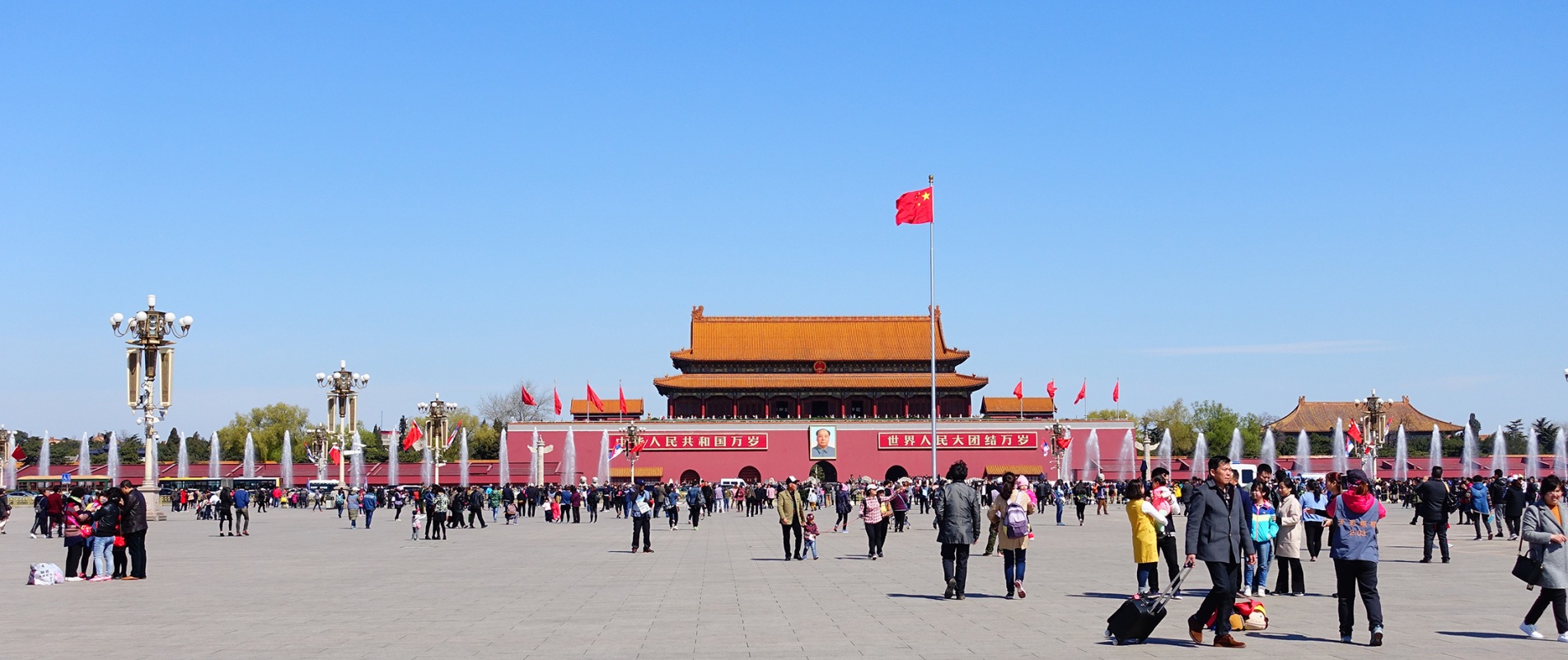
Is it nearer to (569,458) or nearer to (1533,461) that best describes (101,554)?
(569,458)

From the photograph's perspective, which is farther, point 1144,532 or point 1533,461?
point 1533,461

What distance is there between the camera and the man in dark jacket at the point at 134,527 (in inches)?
598

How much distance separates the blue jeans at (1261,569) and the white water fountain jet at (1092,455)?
56562 millimetres

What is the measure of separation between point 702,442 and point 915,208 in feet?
115

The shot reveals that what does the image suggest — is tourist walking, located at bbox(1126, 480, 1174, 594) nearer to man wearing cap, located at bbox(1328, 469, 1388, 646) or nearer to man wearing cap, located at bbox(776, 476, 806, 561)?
man wearing cap, located at bbox(1328, 469, 1388, 646)

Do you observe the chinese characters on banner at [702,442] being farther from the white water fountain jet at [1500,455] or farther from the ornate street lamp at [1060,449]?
the white water fountain jet at [1500,455]

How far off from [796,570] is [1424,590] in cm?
702

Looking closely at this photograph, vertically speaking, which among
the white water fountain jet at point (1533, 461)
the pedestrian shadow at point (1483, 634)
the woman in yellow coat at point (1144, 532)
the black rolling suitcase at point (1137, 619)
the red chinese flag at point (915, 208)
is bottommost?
the white water fountain jet at point (1533, 461)

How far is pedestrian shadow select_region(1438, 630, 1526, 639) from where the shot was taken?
9336 millimetres

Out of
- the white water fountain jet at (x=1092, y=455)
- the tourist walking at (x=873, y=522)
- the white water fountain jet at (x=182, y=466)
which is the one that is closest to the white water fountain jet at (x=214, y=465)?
the white water fountain jet at (x=182, y=466)

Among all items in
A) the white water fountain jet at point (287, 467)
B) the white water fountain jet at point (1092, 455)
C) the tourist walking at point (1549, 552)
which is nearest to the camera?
the tourist walking at point (1549, 552)

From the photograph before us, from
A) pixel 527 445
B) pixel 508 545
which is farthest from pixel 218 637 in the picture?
pixel 527 445

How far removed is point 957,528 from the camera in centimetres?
1239

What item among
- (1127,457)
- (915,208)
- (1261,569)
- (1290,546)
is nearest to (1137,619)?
(1290,546)
